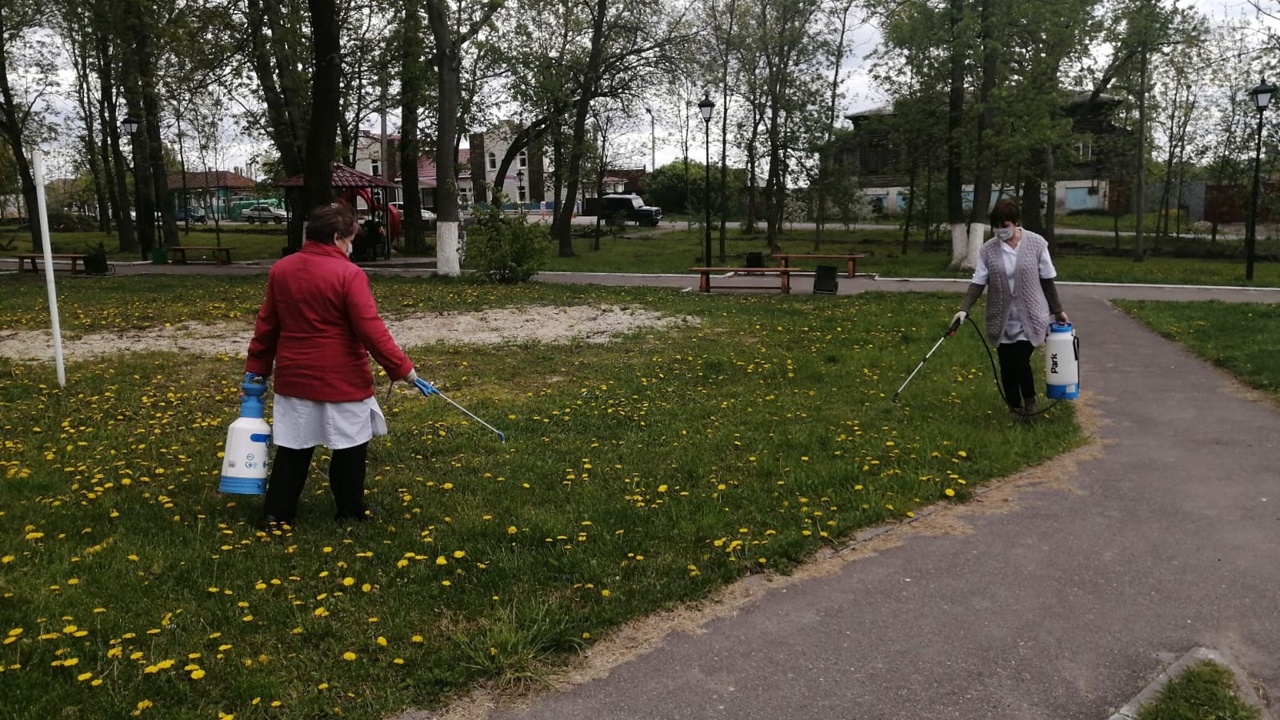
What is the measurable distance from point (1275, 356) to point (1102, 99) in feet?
72.8

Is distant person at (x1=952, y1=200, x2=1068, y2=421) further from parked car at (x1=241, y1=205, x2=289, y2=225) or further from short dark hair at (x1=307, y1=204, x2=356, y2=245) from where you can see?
parked car at (x1=241, y1=205, x2=289, y2=225)

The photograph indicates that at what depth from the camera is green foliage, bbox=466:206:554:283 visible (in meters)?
19.0

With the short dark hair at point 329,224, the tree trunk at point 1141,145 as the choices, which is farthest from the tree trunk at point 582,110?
the short dark hair at point 329,224

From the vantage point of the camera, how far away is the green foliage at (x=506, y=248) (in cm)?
1900

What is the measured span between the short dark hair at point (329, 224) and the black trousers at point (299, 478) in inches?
41.9

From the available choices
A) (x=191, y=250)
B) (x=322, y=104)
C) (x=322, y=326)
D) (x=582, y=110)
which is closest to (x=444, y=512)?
(x=322, y=326)

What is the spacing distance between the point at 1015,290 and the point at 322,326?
16.5ft

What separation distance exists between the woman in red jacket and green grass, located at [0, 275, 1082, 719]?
0.53 metres

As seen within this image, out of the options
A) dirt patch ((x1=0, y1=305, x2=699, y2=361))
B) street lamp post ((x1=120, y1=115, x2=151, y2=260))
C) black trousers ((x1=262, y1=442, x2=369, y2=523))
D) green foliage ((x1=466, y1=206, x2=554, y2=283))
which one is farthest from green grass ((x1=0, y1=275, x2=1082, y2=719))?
street lamp post ((x1=120, y1=115, x2=151, y2=260))

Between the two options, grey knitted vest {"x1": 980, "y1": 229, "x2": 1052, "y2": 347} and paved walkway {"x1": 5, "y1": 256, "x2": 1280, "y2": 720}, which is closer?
paved walkway {"x1": 5, "y1": 256, "x2": 1280, "y2": 720}

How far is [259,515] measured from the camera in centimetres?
519

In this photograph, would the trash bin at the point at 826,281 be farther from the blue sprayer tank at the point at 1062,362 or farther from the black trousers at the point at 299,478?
the black trousers at the point at 299,478

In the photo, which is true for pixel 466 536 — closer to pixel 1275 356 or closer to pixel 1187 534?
pixel 1187 534

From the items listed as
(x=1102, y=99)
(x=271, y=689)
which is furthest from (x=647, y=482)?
(x=1102, y=99)
